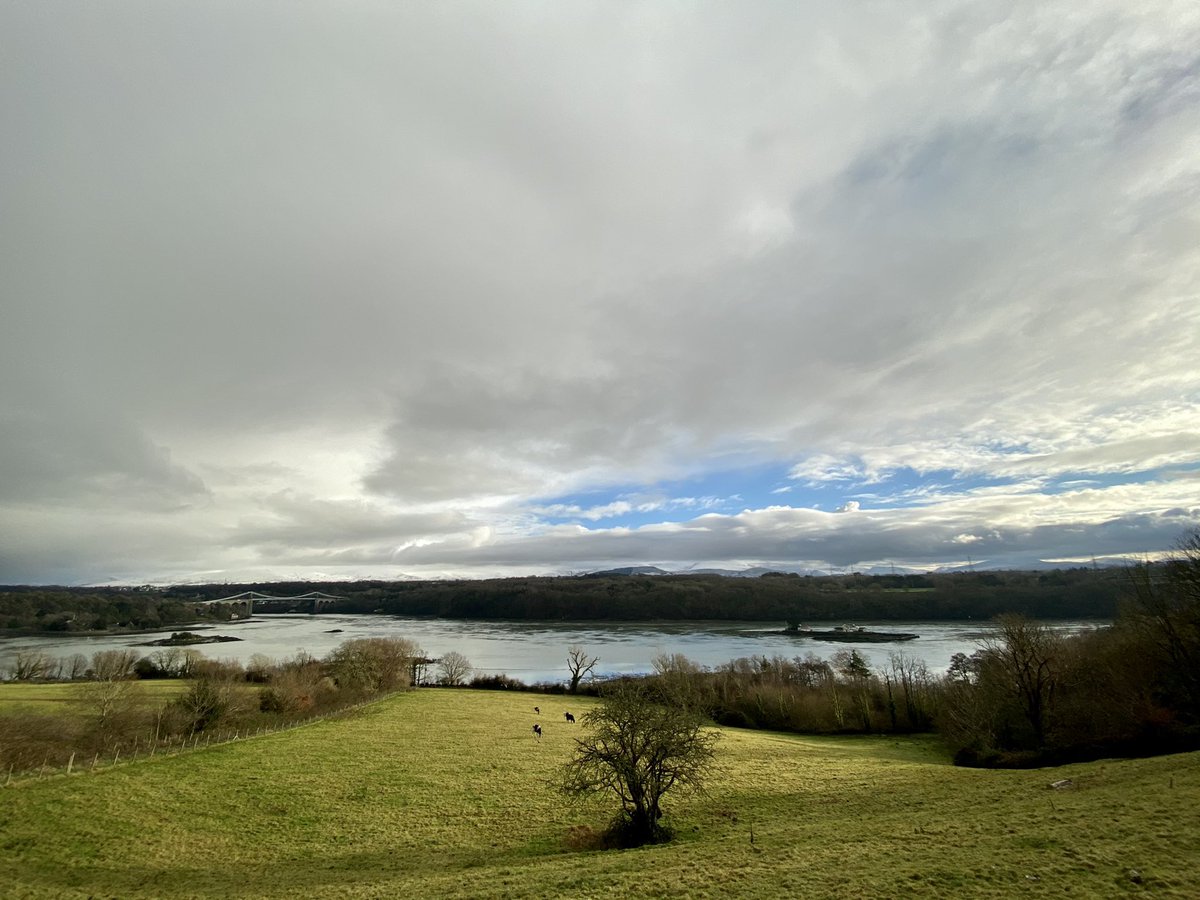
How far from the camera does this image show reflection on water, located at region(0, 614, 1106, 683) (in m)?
88.1

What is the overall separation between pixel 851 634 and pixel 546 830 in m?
113

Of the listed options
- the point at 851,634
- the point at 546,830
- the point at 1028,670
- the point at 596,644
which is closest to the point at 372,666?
the point at 546,830

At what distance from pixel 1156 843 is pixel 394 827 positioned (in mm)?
22528

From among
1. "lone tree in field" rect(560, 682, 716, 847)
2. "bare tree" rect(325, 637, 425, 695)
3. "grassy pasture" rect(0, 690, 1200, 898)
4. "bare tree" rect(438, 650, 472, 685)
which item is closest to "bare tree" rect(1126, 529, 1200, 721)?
"grassy pasture" rect(0, 690, 1200, 898)

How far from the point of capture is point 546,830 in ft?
64.6

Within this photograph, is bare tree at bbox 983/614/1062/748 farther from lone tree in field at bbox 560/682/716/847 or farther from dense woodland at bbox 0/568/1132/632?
dense woodland at bbox 0/568/1132/632

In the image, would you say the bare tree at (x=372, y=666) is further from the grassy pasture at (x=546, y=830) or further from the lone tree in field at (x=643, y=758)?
the lone tree in field at (x=643, y=758)

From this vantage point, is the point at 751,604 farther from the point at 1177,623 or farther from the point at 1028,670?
the point at 1177,623

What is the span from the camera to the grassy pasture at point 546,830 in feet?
39.5

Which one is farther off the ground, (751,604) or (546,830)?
(546,830)

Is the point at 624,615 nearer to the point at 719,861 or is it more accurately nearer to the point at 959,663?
the point at 959,663

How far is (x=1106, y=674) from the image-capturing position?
114 ft

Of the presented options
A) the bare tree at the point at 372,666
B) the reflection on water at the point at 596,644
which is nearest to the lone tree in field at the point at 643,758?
the bare tree at the point at 372,666

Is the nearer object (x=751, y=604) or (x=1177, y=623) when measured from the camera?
(x=1177, y=623)
